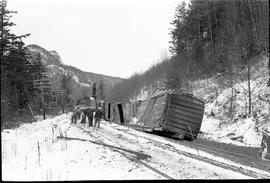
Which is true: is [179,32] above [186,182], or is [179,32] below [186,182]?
above

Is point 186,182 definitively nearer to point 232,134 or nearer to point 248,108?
point 232,134

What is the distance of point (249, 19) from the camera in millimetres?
44500

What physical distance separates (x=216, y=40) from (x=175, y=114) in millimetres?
32706

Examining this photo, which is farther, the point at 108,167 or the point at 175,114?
the point at 175,114

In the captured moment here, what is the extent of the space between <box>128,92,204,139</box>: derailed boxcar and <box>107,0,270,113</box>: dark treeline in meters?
8.40

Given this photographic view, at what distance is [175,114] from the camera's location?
22.9 metres

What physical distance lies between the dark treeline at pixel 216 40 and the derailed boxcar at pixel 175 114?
840 centimetres

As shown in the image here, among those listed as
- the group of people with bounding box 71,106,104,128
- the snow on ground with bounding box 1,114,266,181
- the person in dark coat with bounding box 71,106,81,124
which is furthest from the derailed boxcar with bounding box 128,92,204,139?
the person in dark coat with bounding box 71,106,81,124

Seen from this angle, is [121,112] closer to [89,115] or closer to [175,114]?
[89,115]

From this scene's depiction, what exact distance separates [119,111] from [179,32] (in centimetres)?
2866

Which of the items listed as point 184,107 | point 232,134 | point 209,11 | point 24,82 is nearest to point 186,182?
point 184,107

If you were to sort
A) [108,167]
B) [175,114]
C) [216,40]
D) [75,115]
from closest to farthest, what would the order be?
[108,167] < [175,114] < [75,115] < [216,40]

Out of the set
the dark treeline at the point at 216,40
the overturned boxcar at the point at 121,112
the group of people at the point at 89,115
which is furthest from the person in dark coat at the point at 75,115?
the dark treeline at the point at 216,40

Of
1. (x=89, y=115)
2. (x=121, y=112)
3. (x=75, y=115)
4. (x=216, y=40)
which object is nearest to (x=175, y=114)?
(x=89, y=115)
